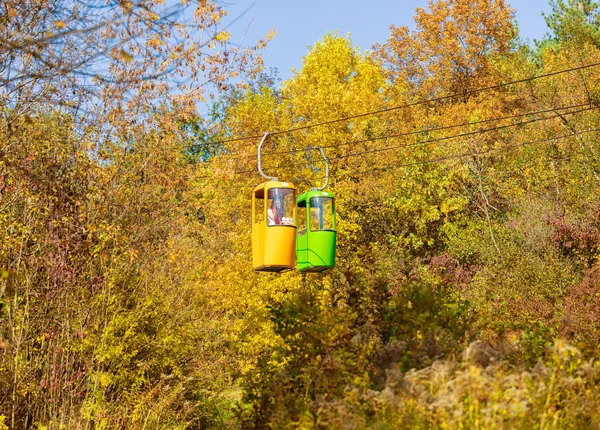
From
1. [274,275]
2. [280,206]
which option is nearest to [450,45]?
[274,275]

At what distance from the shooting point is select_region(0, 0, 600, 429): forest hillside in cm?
489

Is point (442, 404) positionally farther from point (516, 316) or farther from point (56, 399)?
point (516, 316)

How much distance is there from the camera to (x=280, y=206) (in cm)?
1436

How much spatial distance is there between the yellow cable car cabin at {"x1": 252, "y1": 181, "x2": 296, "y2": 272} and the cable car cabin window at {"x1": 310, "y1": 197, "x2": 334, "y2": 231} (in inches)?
45.0

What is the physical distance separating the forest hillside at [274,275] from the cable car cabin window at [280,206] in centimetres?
111

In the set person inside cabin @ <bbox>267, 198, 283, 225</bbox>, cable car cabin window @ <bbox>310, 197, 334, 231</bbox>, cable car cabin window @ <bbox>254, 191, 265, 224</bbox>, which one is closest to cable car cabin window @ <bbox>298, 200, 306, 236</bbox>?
cable car cabin window @ <bbox>310, 197, 334, 231</bbox>

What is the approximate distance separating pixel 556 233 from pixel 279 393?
616 inches

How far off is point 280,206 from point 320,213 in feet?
5.22

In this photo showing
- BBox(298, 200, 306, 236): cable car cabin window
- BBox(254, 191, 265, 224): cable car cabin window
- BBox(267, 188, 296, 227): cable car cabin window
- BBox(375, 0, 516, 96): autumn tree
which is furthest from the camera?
BBox(375, 0, 516, 96): autumn tree

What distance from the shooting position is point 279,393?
5.38m

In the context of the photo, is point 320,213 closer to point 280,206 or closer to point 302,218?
point 302,218

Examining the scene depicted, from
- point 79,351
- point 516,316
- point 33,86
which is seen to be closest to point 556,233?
point 516,316

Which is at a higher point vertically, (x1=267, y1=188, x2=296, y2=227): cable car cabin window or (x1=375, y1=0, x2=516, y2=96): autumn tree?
(x1=375, y1=0, x2=516, y2=96): autumn tree

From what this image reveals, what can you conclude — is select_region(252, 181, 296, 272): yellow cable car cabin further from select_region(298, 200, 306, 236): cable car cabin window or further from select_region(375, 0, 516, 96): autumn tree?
select_region(375, 0, 516, 96): autumn tree
